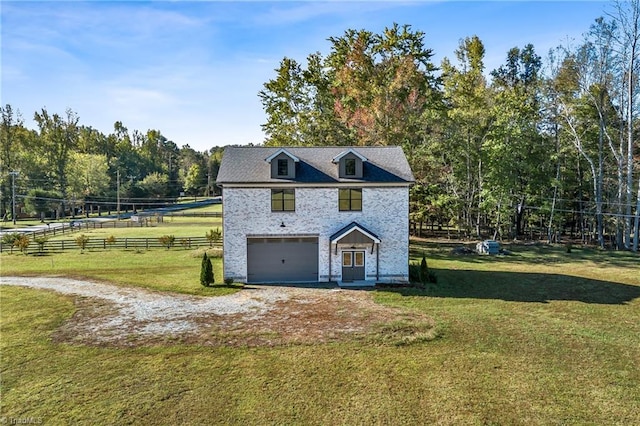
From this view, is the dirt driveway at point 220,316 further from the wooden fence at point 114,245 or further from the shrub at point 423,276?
the wooden fence at point 114,245

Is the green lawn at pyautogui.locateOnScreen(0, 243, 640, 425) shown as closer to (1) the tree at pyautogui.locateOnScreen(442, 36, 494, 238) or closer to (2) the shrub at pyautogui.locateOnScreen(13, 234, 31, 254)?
(2) the shrub at pyautogui.locateOnScreen(13, 234, 31, 254)

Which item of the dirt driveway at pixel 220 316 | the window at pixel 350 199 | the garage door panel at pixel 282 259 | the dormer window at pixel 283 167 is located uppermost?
the dormer window at pixel 283 167

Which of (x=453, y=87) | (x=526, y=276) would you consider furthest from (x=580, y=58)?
(x=526, y=276)

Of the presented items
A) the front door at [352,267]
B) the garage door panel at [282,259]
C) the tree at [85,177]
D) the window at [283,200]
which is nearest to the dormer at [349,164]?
the window at [283,200]

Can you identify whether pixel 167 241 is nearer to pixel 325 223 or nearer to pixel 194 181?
pixel 325 223

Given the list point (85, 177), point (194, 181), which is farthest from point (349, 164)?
point (194, 181)

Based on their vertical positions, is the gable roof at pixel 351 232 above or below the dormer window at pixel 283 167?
below

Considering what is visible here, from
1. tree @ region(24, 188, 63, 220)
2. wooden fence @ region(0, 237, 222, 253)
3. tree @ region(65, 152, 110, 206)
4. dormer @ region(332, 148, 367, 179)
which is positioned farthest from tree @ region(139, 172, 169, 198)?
dormer @ region(332, 148, 367, 179)
